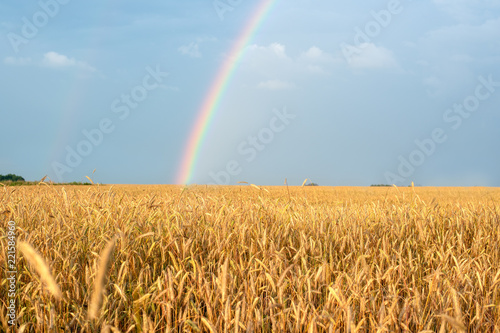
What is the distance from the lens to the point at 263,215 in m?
4.36

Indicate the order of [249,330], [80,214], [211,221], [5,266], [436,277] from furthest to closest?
[80,214] < [211,221] < [5,266] < [436,277] < [249,330]

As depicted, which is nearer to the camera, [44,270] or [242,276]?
→ [44,270]

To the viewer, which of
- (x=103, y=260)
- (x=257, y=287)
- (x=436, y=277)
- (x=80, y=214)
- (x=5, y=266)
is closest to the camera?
(x=103, y=260)

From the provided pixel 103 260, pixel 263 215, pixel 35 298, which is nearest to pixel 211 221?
pixel 263 215

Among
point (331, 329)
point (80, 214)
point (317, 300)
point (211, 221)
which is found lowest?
point (331, 329)

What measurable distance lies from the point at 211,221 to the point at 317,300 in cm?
176

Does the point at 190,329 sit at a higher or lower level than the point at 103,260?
lower

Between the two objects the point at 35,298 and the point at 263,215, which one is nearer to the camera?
the point at 35,298

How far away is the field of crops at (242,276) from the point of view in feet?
6.12

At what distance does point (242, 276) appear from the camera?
8.14ft

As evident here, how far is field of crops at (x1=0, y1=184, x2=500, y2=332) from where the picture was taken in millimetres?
1866

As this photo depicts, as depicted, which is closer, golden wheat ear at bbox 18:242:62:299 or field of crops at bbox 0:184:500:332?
golden wheat ear at bbox 18:242:62:299

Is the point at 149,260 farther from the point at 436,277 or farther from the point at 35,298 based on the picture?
the point at 436,277

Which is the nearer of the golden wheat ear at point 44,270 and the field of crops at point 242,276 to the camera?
the golden wheat ear at point 44,270
